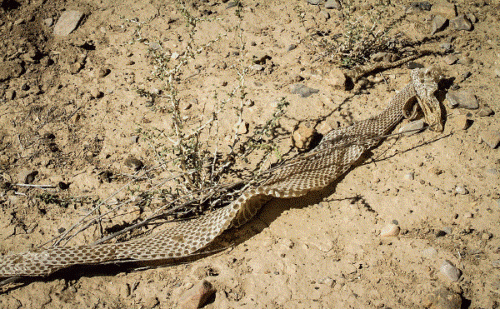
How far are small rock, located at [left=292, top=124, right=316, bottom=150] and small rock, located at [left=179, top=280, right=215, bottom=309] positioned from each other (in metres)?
1.50

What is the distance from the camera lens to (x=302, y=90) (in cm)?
383

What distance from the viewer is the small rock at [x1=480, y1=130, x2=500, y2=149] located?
316cm

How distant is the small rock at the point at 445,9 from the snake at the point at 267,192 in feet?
4.63

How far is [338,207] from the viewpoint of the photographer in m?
2.94

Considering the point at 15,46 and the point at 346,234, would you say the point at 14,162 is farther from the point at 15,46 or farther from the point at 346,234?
the point at 346,234

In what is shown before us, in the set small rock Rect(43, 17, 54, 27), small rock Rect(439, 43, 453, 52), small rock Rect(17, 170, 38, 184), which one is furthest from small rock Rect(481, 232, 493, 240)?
small rock Rect(43, 17, 54, 27)

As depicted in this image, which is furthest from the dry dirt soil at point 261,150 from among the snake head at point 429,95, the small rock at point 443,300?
the snake head at point 429,95

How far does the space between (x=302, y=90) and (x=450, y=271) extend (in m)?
2.21

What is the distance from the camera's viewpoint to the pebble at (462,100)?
3.48 meters

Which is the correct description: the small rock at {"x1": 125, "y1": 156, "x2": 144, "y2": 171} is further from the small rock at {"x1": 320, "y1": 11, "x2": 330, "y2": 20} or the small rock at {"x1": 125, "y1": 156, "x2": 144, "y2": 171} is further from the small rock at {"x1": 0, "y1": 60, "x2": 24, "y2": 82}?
the small rock at {"x1": 320, "y1": 11, "x2": 330, "y2": 20}

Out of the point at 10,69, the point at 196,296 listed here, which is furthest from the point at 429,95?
the point at 10,69

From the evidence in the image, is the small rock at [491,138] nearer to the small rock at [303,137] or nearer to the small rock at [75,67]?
the small rock at [303,137]

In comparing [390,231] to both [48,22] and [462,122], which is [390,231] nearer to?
[462,122]

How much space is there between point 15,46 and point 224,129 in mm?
2757
